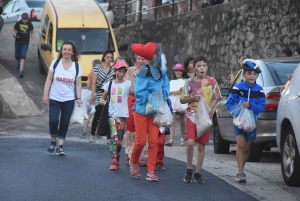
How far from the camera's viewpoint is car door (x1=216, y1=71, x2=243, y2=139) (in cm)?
1326

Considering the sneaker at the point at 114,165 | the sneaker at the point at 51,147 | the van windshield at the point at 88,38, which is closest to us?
the sneaker at the point at 114,165

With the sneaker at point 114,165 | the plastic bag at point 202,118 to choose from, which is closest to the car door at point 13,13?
the sneaker at point 114,165

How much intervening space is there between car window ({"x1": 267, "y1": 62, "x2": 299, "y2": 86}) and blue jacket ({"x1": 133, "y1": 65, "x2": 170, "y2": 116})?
2269mm

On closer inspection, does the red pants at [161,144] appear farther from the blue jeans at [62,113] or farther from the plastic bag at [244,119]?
the blue jeans at [62,113]

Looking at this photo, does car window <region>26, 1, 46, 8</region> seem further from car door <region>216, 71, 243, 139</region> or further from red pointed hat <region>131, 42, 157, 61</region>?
red pointed hat <region>131, 42, 157, 61</region>

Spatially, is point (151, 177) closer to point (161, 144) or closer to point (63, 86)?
point (161, 144)

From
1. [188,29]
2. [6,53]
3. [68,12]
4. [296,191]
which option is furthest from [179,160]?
[6,53]

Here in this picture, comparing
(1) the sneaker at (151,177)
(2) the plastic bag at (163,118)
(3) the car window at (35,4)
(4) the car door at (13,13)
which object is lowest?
(1) the sneaker at (151,177)

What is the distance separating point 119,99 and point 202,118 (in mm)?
1870

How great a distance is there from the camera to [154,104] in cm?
1005

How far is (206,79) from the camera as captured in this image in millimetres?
10273

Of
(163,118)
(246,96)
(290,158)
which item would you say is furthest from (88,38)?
(290,158)

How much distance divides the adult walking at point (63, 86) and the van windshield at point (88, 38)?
11807 mm

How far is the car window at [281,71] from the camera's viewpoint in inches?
472
